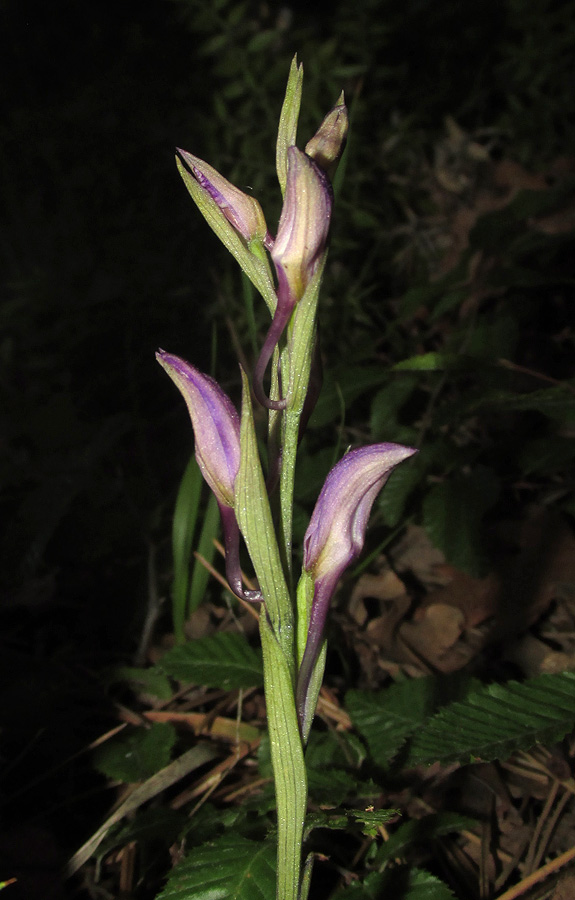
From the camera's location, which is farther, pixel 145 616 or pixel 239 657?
pixel 145 616

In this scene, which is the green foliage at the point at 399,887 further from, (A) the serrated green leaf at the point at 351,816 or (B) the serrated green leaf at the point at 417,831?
(A) the serrated green leaf at the point at 351,816

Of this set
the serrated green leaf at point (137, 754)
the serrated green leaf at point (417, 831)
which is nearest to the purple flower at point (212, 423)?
the serrated green leaf at point (417, 831)

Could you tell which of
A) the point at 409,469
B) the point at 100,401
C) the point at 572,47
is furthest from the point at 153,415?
the point at 572,47

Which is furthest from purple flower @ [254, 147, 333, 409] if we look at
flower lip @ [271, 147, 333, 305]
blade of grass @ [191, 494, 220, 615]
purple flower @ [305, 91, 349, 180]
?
blade of grass @ [191, 494, 220, 615]

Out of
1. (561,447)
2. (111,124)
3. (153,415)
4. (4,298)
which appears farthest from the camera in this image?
(111,124)

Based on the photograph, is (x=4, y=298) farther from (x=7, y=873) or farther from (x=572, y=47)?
(x=572, y=47)

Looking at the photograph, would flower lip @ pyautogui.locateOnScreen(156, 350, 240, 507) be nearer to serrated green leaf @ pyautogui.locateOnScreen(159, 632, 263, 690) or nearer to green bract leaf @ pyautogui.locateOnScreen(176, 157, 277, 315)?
green bract leaf @ pyautogui.locateOnScreen(176, 157, 277, 315)
